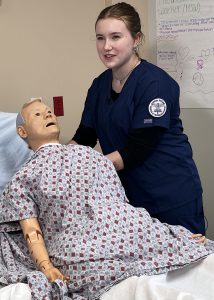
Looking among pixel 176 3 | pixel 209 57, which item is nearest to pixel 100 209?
pixel 209 57

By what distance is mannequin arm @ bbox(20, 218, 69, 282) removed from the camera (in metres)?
1.40

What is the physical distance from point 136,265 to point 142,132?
54 centimetres

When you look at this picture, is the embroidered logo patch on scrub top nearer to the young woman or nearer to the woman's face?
the young woman

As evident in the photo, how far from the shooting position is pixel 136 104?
5.80 feet

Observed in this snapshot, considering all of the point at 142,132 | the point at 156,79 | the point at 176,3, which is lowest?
the point at 142,132

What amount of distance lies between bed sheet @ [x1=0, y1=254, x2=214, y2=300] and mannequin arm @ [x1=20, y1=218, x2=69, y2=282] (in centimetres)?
9

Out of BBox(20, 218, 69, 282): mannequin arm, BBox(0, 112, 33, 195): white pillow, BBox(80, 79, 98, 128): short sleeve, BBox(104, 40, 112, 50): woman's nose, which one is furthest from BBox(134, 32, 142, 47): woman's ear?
BBox(20, 218, 69, 282): mannequin arm

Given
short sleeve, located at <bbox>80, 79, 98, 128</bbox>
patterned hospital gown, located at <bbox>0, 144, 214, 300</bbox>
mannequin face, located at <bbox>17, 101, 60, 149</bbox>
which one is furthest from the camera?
short sleeve, located at <bbox>80, 79, 98, 128</bbox>

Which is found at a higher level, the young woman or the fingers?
the young woman

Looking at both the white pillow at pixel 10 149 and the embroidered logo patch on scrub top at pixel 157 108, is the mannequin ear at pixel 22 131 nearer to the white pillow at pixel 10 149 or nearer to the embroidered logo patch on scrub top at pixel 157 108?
the white pillow at pixel 10 149

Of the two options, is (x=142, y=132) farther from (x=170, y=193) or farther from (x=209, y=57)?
(x=209, y=57)

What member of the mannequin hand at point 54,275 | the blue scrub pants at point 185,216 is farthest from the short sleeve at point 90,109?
the mannequin hand at point 54,275

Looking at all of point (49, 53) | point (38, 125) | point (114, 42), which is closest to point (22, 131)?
point (38, 125)

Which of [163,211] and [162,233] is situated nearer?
[162,233]
